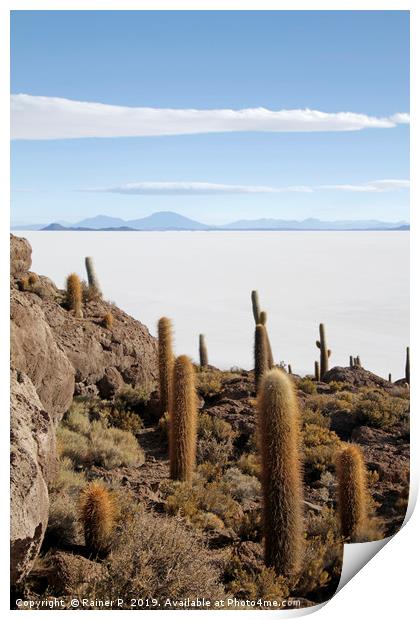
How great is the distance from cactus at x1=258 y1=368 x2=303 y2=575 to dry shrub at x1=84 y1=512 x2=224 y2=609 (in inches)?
36.0

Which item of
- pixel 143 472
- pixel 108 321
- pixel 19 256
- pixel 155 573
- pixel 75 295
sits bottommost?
pixel 155 573

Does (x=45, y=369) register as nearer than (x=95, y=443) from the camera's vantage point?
Yes

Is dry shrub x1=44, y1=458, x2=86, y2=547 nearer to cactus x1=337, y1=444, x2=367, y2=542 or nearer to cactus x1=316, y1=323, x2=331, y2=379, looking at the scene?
cactus x1=337, y1=444, x2=367, y2=542

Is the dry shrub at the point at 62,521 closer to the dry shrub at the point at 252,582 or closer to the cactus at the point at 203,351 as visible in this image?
the dry shrub at the point at 252,582

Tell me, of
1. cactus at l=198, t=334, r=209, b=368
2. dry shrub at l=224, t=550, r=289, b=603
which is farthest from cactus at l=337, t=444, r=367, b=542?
cactus at l=198, t=334, r=209, b=368

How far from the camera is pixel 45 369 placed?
8758 millimetres

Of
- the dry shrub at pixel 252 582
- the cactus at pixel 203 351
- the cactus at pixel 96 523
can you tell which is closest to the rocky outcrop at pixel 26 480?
the cactus at pixel 96 523

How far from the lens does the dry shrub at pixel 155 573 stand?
6133mm

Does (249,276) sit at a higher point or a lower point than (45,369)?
higher

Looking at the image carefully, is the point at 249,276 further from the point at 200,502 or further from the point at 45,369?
the point at 200,502

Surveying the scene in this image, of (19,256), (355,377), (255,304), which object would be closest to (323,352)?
(355,377)

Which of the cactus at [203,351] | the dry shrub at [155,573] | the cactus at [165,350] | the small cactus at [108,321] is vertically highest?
the small cactus at [108,321]

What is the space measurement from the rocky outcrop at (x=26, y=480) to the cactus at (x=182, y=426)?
2.42 m

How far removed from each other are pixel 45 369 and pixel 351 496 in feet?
12.1
